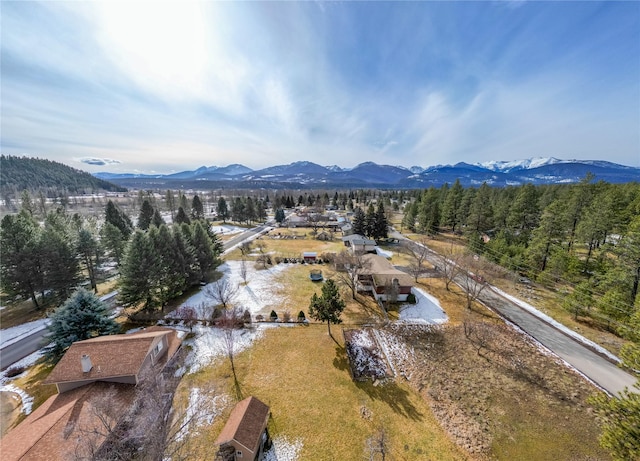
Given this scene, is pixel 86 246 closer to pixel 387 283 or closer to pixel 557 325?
pixel 387 283

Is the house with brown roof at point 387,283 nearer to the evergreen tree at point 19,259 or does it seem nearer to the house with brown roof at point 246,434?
the house with brown roof at point 246,434

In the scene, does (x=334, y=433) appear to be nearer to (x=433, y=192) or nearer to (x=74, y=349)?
(x=74, y=349)

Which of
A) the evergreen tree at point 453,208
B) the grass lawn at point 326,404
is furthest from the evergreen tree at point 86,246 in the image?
the evergreen tree at point 453,208

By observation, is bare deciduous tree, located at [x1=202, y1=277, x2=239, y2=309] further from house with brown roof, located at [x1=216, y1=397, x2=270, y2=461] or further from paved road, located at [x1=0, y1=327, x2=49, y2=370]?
house with brown roof, located at [x1=216, y1=397, x2=270, y2=461]

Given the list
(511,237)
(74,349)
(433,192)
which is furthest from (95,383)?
(433,192)

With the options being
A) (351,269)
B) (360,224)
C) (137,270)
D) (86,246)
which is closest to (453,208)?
(360,224)

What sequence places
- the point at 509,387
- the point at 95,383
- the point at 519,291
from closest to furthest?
the point at 95,383
the point at 509,387
the point at 519,291

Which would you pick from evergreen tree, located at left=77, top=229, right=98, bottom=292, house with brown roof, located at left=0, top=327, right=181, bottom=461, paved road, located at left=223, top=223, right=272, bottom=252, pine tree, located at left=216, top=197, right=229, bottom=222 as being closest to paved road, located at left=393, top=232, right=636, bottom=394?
house with brown roof, located at left=0, top=327, right=181, bottom=461
